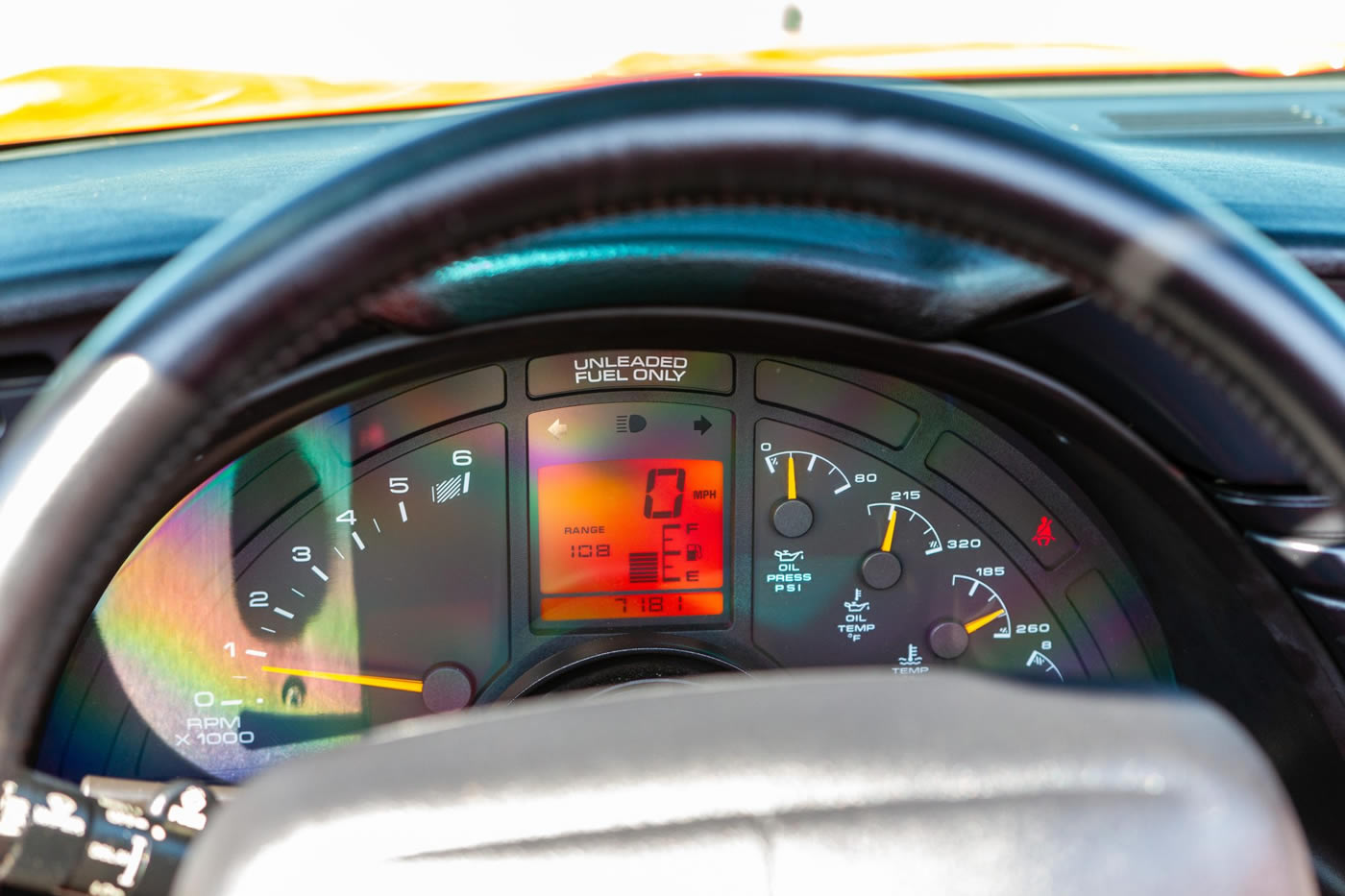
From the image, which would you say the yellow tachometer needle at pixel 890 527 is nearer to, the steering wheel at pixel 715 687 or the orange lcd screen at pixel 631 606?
the orange lcd screen at pixel 631 606

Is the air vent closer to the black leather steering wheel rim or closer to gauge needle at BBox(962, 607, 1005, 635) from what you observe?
gauge needle at BBox(962, 607, 1005, 635)

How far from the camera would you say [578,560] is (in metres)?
1.61

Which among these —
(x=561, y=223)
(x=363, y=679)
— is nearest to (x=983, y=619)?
(x=363, y=679)

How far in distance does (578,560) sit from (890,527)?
0.39 m

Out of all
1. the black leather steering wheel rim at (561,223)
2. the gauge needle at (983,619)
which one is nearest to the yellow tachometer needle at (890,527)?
the gauge needle at (983,619)

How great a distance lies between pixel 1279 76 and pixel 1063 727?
5.85ft

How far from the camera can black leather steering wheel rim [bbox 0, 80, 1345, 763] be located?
0.68 m

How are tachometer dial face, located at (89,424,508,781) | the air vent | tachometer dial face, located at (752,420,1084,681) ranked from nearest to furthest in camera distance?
tachometer dial face, located at (89,424,508,781)
tachometer dial face, located at (752,420,1084,681)
the air vent

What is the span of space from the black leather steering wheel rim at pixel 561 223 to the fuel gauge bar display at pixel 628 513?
81 cm

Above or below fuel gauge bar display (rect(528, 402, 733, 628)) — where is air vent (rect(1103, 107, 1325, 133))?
above

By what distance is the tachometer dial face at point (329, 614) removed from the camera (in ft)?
4.91

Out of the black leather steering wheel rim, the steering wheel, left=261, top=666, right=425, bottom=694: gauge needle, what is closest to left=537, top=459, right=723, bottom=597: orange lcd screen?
left=261, top=666, right=425, bottom=694: gauge needle

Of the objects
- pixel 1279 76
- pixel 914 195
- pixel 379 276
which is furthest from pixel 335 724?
pixel 1279 76

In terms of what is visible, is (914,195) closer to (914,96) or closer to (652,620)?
(914,96)
